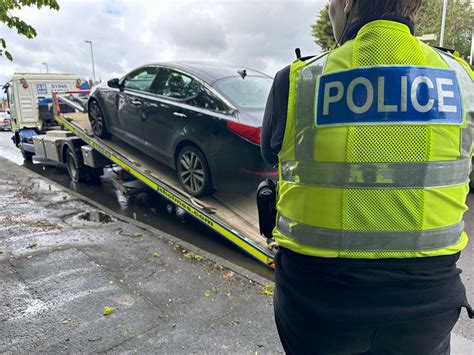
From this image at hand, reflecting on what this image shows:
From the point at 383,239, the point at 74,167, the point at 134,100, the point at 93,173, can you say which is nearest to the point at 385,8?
the point at 383,239

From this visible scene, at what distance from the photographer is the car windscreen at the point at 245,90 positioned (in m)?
4.64

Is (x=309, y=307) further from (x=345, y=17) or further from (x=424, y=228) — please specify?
(x=345, y=17)

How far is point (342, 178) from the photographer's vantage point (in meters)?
1.19

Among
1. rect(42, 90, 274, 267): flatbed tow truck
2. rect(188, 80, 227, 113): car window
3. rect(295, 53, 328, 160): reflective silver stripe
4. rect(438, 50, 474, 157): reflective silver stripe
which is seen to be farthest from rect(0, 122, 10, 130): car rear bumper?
rect(438, 50, 474, 157): reflective silver stripe

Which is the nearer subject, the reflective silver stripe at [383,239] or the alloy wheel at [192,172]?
the reflective silver stripe at [383,239]

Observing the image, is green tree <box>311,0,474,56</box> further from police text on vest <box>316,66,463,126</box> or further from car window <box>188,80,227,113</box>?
police text on vest <box>316,66,463,126</box>

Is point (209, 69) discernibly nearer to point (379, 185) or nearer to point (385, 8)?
point (385, 8)

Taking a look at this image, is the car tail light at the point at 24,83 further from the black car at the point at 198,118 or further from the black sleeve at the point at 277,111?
the black sleeve at the point at 277,111

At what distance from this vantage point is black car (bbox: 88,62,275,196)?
4.46m

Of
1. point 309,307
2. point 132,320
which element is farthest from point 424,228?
point 132,320

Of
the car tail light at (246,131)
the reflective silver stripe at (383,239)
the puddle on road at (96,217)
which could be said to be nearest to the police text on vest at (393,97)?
the reflective silver stripe at (383,239)

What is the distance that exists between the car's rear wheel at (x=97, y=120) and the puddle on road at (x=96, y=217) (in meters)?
1.57

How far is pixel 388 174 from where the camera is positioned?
1160 mm

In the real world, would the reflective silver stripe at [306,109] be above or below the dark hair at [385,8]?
below
